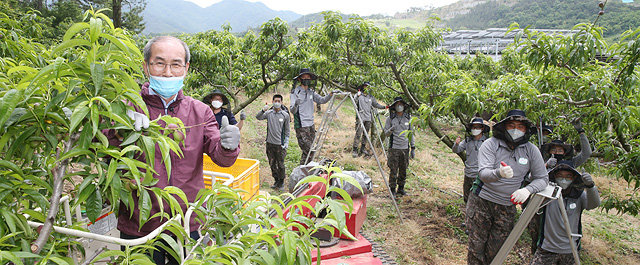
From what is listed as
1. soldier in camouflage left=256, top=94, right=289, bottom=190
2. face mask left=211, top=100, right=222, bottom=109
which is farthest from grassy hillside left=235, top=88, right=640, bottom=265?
face mask left=211, top=100, right=222, bottom=109

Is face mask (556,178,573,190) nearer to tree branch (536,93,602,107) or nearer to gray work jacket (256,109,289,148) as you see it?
tree branch (536,93,602,107)

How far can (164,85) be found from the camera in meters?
2.04

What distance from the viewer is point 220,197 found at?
1402 mm

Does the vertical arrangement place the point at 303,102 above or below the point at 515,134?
below

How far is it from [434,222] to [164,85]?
5.65 metres

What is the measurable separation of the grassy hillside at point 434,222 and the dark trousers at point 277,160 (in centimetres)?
31

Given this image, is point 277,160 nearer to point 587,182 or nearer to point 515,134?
point 515,134

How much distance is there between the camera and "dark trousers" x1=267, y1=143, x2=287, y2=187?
7516 mm

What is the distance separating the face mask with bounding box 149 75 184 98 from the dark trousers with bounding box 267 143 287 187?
213 inches

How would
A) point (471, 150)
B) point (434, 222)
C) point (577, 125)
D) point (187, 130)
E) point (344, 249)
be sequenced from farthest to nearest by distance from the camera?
point (434, 222) → point (471, 150) → point (577, 125) → point (344, 249) → point (187, 130)

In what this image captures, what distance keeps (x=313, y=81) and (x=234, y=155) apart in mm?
5833

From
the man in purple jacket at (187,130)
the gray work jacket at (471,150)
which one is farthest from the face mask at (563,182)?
the man in purple jacket at (187,130)

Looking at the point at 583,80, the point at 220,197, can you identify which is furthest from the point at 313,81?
the point at 220,197

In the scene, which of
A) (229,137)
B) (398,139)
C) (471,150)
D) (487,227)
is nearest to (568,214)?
(487,227)
